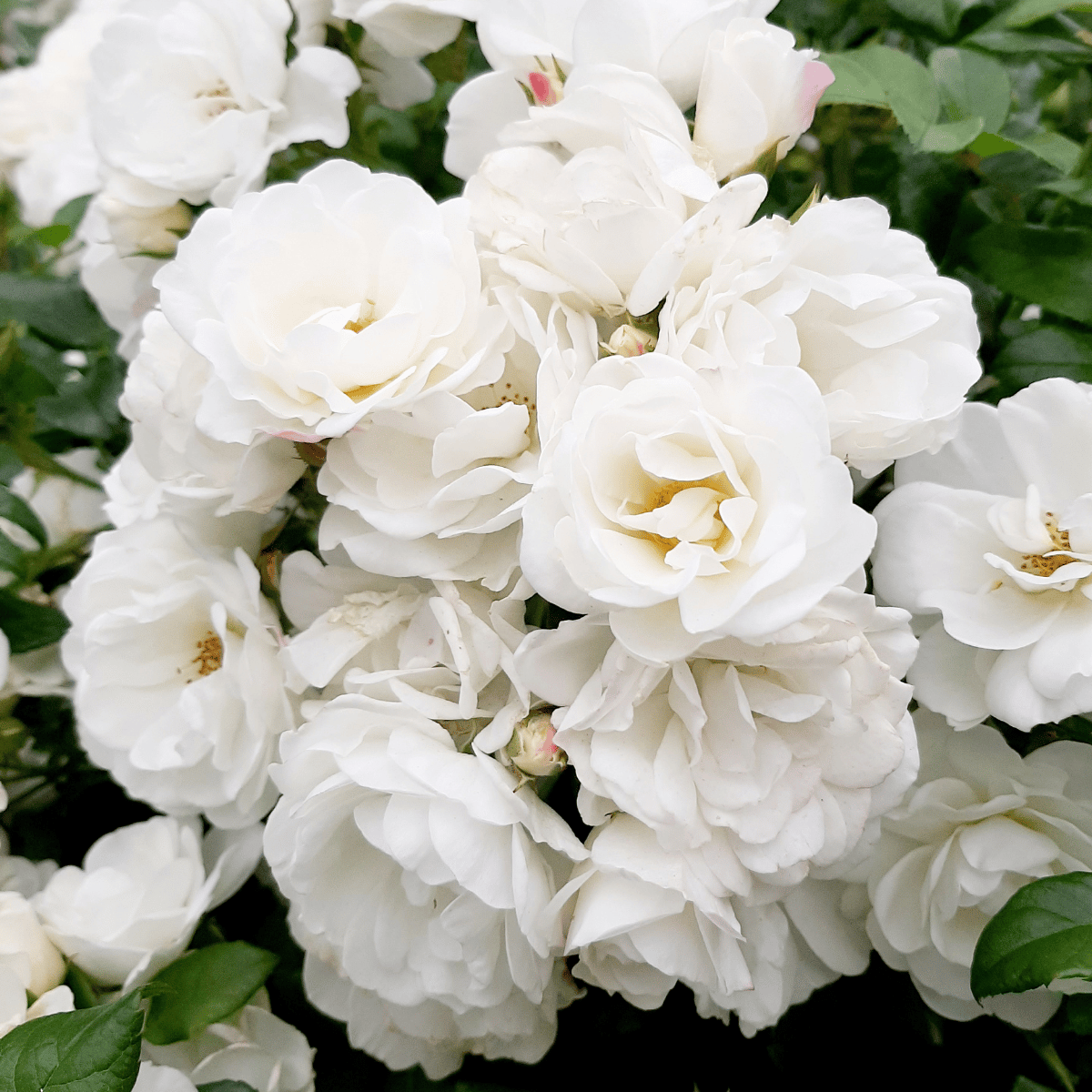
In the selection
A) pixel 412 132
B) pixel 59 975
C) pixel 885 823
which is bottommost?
pixel 59 975

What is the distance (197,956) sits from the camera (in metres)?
0.54

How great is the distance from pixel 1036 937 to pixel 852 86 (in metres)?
0.40

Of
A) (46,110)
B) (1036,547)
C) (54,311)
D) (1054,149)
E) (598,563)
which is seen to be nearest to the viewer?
(598,563)

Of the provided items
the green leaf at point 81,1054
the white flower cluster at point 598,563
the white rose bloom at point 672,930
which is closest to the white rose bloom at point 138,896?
the white flower cluster at point 598,563

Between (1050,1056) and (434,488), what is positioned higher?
(434,488)

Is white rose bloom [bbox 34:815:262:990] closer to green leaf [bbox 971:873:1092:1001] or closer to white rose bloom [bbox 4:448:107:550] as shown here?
white rose bloom [bbox 4:448:107:550]

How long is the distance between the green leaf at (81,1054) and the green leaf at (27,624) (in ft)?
0.92

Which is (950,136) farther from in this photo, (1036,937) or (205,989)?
(205,989)

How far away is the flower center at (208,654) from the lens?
0.57m

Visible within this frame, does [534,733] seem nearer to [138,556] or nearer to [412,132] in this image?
[138,556]

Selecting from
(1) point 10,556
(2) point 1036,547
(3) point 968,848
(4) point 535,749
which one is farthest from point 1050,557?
(1) point 10,556

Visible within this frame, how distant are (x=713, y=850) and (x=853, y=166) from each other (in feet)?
1.70

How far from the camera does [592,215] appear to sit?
15.4 inches

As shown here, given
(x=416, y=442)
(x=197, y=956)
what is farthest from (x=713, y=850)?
(x=197, y=956)
